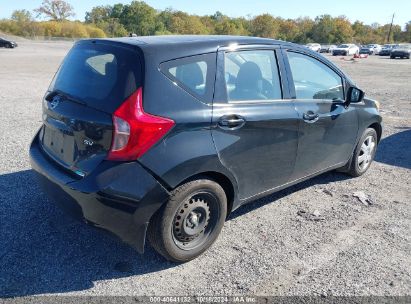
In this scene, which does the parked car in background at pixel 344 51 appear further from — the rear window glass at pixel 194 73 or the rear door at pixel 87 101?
the rear door at pixel 87 101

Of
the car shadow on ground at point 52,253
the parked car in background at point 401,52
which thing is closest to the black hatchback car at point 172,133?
the car shadow on ground at point 52,253

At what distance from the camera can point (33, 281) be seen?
2.84 metres

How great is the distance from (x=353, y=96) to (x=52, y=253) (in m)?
3.59

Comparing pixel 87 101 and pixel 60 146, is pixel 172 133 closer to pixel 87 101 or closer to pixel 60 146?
pixel 87 101

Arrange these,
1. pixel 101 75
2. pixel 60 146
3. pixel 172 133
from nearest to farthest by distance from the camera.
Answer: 1. pixel 172 133
2. pixel 101 75
3. pixel 60 146

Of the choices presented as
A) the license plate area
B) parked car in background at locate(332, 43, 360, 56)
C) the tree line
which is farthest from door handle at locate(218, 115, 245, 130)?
the tree line

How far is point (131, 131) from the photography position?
2.65m

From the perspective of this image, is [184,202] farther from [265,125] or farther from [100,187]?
[265,125]

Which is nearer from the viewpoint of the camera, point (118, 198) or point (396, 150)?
point (118, 198)

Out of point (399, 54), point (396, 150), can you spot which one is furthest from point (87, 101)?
point (399, 54)

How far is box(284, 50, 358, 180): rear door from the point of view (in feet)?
12.5

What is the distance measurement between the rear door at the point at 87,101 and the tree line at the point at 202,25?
288 feet

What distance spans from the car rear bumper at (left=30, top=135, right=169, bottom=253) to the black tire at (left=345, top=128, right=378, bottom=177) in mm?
3046

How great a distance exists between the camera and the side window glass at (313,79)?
3820mm
